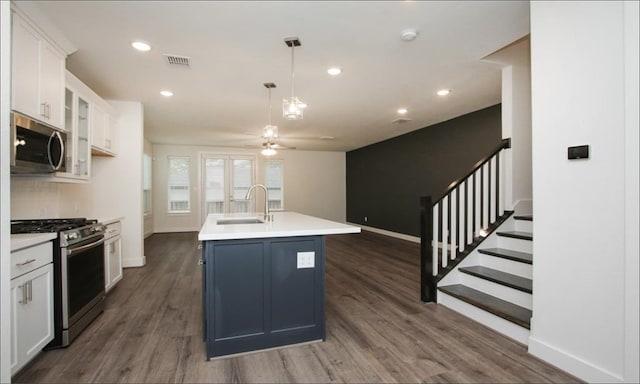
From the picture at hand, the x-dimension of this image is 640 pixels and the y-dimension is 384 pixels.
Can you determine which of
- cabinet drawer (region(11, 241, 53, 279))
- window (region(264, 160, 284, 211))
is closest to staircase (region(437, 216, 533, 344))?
cabinet drawer (region(11, 241, 53, 279))

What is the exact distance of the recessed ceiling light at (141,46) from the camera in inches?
112

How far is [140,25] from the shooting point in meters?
2.56

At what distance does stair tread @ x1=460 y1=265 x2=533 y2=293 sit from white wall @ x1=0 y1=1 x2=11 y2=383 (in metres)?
3.09

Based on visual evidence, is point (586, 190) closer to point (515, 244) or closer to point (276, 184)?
point (515, 244)

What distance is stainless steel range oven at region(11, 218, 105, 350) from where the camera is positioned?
7.55ft

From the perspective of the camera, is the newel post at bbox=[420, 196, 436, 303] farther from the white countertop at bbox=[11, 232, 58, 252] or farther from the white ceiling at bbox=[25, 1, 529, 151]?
the white countertop at bbox=[11, 232, 58, 252]

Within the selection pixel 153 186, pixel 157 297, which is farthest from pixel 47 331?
pixel 153 186

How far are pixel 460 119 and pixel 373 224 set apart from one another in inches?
155

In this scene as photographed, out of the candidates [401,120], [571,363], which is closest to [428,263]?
[571,363]

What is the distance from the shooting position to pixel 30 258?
2020mm

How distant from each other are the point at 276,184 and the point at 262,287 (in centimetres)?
746

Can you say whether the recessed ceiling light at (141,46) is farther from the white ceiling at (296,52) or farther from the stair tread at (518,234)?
the stair tread at (518,234)

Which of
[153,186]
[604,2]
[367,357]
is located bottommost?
[367,357]

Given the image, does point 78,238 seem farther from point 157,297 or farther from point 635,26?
Answer: point 635,26
